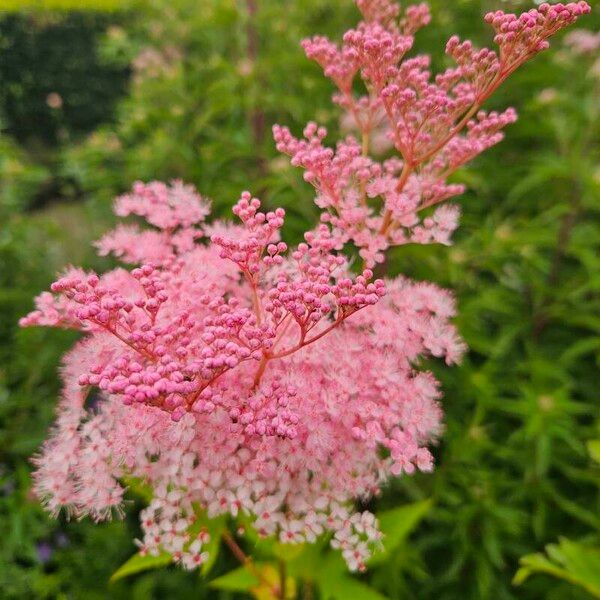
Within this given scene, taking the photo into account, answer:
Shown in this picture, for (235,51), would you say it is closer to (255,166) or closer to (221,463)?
(255,166)

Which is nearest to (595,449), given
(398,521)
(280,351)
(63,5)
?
(398,521)

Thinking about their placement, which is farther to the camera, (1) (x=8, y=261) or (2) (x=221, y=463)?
(1) (x=8, y=261)

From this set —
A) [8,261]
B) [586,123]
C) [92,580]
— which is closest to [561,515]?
[586,123]

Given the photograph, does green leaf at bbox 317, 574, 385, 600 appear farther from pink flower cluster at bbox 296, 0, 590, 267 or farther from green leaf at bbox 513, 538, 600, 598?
pink flower cluster at bbox 296, 0, 590, 267

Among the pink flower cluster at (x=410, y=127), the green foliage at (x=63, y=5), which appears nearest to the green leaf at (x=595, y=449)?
the pink flower cluster at (x=410, y=127)

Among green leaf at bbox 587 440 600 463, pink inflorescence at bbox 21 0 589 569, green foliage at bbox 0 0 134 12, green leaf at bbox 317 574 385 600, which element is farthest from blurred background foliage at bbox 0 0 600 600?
green foliage at bbox 0 0 134 12

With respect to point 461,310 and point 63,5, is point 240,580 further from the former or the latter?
point 63,5
